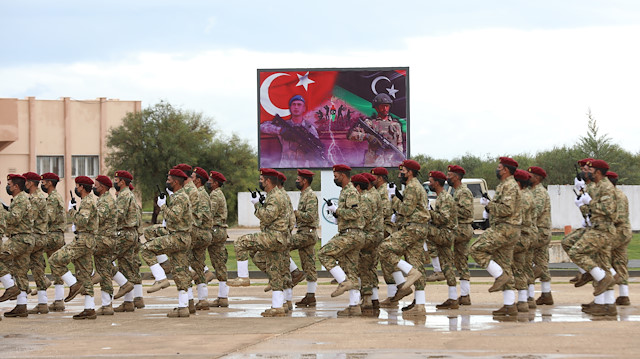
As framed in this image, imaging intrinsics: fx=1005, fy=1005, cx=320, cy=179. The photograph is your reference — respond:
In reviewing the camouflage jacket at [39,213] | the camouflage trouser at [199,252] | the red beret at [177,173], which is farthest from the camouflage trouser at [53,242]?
the red beret at [177,173]

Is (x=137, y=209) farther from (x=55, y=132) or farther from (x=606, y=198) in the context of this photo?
(x=55, y=132)

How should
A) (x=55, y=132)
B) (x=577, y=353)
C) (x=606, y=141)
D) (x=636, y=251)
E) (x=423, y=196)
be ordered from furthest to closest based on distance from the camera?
(x=55, y=132) → (x=606, y=141) → (x=636, y=251) → (x=423, y=196) → (x=577, y=353)

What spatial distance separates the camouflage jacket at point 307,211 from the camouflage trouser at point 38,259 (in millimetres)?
4060

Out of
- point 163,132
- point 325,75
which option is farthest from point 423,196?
point 163,132

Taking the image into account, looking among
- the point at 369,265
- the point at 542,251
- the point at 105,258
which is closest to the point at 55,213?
the point at 105,258

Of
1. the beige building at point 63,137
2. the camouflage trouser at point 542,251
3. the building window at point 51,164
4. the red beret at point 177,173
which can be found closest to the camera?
the red beret at point 177,173

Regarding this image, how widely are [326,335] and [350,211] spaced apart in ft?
8.54

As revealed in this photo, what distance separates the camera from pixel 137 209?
16.0 m

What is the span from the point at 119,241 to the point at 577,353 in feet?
25.6

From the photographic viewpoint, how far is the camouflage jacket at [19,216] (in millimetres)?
15492

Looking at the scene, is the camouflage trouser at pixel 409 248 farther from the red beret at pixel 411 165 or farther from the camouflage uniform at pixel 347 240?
the red beret at pixel 411 165

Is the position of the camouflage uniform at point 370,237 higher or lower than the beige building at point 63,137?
lower

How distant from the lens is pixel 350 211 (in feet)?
47.8

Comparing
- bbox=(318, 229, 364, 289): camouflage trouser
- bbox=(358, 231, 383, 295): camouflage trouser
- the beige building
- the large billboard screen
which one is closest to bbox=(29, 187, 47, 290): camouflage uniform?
bbox=(318, 229, 364, 289): camouflage trouser
